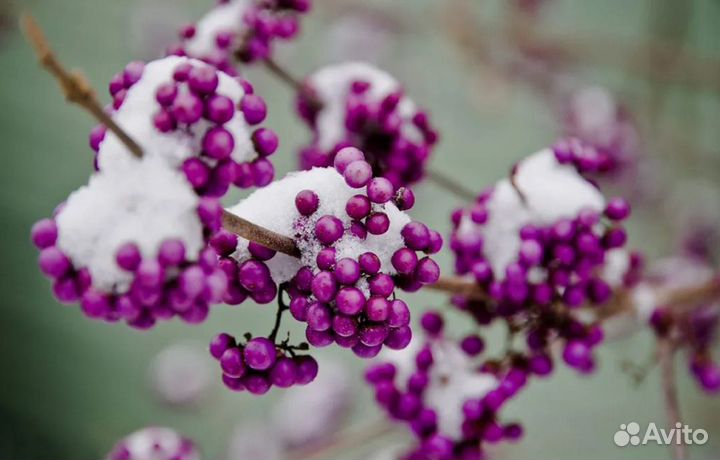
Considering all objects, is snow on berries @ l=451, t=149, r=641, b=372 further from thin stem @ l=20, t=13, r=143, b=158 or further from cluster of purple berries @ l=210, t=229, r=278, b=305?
thin stem @ l=20, t=13, r=143, b=158

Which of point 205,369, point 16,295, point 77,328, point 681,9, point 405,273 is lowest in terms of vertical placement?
point 205,369

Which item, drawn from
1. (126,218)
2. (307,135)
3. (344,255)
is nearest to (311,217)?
(344,255)

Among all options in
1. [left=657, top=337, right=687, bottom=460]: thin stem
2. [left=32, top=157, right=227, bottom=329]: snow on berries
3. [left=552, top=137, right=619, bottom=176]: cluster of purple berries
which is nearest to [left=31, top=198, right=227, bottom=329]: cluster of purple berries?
[left=32, top=157, right=227, bottom=329]: snow on berries

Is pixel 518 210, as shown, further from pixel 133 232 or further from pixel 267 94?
pixel 267 94

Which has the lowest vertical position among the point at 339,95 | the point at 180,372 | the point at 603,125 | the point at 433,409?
the point at 180,372

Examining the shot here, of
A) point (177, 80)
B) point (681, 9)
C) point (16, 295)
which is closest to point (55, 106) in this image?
point (16, 295)

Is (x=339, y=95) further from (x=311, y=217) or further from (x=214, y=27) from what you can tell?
(x=311, y=217)

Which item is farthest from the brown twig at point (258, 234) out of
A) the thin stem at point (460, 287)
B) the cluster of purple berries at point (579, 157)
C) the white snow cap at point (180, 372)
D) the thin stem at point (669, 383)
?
the white snow cap at point (180, 372)
